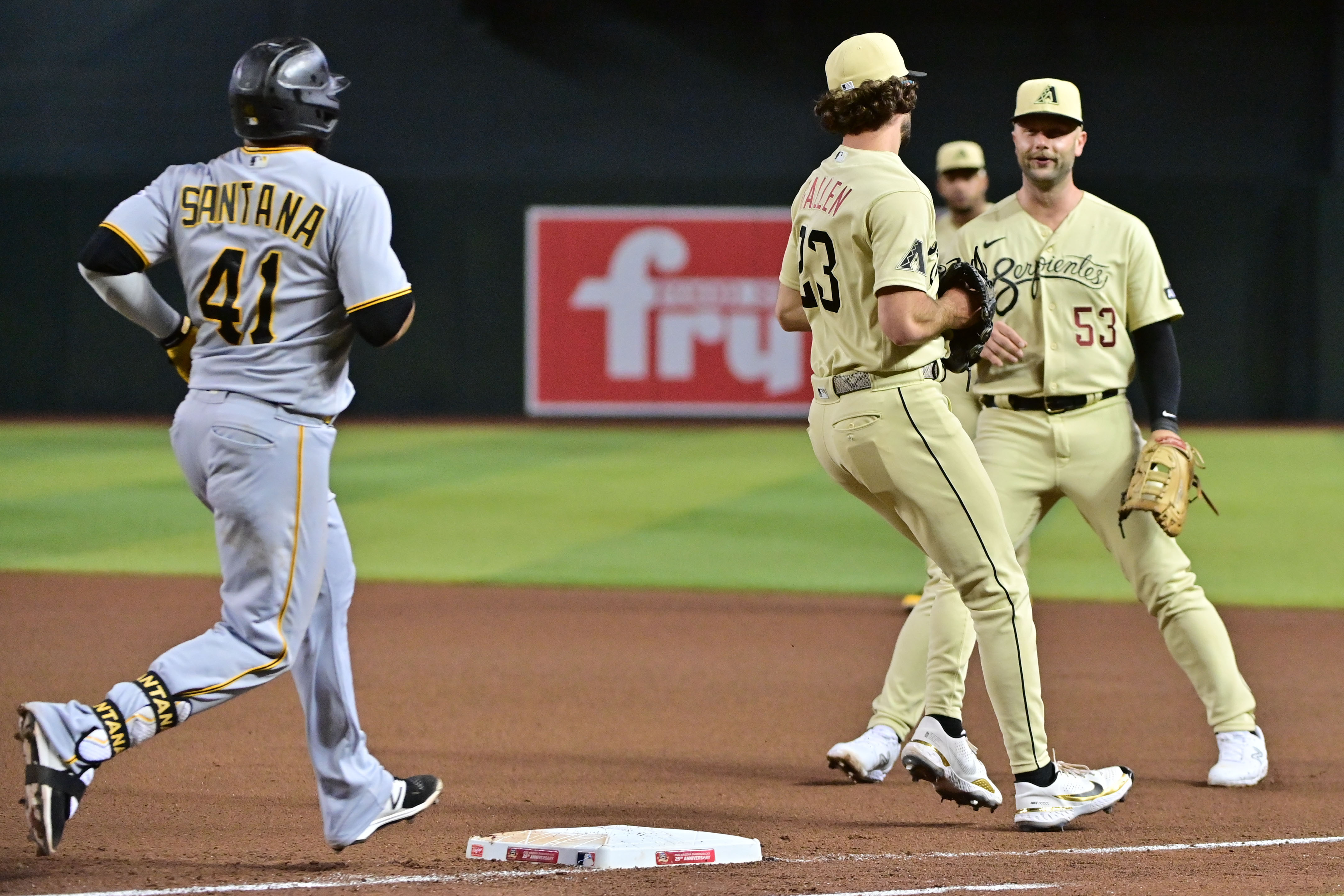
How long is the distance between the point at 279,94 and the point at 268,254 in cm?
38

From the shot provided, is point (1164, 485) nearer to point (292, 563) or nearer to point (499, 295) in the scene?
point (292, 563)

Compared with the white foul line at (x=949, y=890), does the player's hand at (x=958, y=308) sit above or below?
above

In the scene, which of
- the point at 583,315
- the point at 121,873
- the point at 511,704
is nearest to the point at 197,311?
the point at 121,873

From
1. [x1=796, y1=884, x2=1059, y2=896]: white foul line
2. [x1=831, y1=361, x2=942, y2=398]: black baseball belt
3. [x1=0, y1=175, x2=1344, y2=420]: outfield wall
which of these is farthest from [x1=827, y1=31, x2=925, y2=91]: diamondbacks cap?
[x1=0, y1=175, x2=1344, y2=420]: outfield wall

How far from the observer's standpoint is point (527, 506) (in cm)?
1316

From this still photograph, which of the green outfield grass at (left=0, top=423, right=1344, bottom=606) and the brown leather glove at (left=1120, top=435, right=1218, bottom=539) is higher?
the brown leather glove at (left=1120, top=435, right=1218, bottom=539)

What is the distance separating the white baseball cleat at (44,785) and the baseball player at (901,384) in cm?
209

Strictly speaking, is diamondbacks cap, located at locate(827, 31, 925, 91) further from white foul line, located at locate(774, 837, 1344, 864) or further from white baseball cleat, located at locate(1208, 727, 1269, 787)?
white baseball cleat, located at locate(1208, 727, 1269, 787)

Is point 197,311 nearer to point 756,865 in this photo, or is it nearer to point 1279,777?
point 756,865

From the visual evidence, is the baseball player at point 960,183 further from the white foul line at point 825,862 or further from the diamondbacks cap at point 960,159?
the white foul line at point 825,862

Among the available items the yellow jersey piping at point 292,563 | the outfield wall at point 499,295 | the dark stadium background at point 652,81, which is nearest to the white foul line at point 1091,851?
the yellow jersey piping at point 292,563

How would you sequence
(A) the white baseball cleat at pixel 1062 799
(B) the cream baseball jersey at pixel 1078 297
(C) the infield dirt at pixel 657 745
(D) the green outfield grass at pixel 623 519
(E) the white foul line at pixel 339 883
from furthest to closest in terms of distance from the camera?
(D) the green outfield grass at pixel 623 519 → (B) the cream baseball jersey at pixel 1078 297 → (A) the white baseball cleat at pixel 1062 799 → (C) the infield dirt at pixel 657 745 → (E) the white foul line at pixel 339 883

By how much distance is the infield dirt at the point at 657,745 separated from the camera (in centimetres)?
411

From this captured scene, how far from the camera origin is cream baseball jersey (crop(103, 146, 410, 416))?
390 cm
